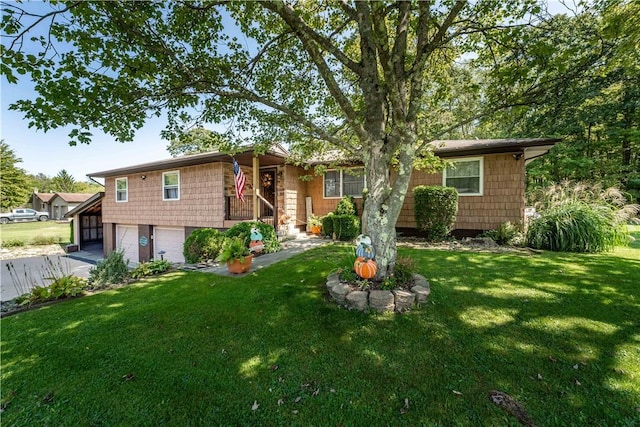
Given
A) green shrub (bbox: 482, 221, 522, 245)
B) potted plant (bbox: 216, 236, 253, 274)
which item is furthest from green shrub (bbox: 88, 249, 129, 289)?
green shrub (bbox: 482, 221, 522, 245)

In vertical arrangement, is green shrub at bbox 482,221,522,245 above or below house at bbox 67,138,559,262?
below

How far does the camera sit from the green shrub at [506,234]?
756cm

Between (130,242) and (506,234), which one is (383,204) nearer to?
(506,234)

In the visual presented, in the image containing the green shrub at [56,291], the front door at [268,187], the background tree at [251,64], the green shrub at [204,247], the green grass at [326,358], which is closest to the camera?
the green grass at [326,358]

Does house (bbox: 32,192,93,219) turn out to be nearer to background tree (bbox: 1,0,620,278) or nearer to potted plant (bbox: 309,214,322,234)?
potted plant (bbox: 309,214,322,234)

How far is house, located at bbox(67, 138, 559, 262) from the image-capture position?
834 cm

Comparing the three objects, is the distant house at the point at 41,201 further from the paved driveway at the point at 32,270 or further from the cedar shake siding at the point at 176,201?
the cedar shake siding at the point at 176,201

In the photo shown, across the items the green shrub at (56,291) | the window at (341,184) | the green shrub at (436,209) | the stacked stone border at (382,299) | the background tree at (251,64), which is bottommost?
the green shrub at (56,291)

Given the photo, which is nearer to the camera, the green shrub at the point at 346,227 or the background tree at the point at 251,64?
the background tree at the point at 251,64

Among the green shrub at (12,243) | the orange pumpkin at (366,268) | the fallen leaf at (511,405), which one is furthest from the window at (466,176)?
the green shrub at (12,243)

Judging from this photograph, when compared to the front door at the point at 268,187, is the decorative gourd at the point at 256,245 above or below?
below

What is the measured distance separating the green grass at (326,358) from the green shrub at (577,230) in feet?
7.97

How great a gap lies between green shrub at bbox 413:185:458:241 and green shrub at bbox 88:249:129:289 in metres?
8.20

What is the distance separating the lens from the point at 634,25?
12.5 feet
